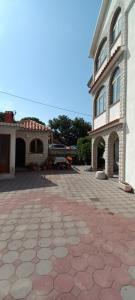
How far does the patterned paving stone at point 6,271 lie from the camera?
281cm

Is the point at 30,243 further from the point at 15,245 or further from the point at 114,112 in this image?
the point at 114,112

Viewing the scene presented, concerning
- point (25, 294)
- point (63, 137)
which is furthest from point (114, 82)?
point (63, 137)

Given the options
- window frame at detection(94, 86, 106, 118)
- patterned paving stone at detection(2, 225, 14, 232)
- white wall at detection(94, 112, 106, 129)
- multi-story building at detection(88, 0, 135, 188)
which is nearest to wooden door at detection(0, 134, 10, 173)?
multi-story building at detection(88, 0, 135, 188)

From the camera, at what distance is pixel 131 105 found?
8.50 m

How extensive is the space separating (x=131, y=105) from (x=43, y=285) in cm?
752

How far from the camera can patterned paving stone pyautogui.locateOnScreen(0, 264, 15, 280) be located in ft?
9.23

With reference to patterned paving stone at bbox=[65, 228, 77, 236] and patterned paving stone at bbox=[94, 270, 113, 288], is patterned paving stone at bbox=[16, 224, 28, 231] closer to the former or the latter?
patterned paving stone at bbox=[65, 228, 77, 236]

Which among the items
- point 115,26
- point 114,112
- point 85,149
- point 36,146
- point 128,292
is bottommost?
point 128,292

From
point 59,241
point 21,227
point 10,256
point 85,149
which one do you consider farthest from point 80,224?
point 85,149

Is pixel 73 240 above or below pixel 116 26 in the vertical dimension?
below

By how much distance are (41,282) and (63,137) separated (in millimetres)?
42960

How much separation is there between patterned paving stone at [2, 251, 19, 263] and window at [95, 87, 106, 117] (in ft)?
37.1

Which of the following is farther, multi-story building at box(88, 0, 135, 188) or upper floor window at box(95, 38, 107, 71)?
upper floor window at box(95, 38, 107, 71)

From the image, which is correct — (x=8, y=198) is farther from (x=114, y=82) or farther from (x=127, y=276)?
(x=114, y=82)
